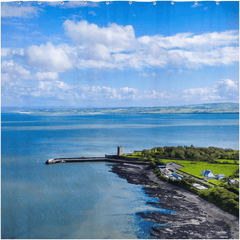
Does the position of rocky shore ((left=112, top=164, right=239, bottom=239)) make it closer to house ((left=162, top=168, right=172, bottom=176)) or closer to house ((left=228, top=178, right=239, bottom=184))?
house ((left=162, top=168, right=172, bottom=176))

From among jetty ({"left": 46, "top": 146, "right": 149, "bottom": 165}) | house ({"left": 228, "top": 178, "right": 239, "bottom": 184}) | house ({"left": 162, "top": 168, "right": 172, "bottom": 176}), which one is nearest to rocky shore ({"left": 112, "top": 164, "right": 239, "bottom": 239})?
house ({"left": 162, "top": 168, "right": 172, "bottom": 176})

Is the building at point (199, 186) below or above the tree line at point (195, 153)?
below

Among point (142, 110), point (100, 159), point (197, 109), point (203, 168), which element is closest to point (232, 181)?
point (203, 168)

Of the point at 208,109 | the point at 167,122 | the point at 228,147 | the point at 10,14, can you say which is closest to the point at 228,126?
the point at 208,109

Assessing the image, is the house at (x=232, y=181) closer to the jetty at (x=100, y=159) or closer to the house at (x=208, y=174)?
the house at (x=208, y=174)

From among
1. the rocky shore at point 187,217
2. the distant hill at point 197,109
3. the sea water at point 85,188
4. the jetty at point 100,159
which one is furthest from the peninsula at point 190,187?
the distant hill at point 197,109

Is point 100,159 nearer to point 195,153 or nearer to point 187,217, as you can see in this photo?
point 195,153
